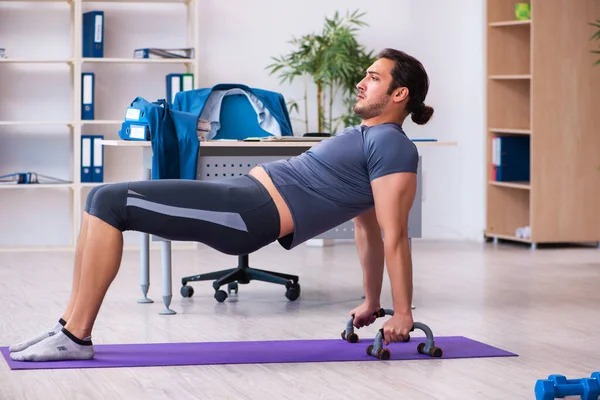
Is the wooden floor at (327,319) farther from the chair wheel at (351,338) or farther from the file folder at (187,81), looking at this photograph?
the file folder at (187,81)

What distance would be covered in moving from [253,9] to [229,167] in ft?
9.65

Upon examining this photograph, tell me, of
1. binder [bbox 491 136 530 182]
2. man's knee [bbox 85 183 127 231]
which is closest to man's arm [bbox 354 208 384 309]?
man's knee [bbox 85 183 127 231]

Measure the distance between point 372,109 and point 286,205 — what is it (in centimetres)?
45

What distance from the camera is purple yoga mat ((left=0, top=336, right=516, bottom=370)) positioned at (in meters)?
3.21

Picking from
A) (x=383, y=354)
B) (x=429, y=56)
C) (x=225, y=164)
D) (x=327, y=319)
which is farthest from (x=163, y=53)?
(x=383, y=354)

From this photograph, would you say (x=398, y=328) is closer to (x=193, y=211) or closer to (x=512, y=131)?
(x=193, y=211)

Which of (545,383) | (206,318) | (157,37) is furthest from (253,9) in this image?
(545,383)

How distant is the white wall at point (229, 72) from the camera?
6887 mm

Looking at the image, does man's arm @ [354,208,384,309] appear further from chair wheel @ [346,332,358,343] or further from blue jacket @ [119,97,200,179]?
blue jacket @ [119,97,200,179]

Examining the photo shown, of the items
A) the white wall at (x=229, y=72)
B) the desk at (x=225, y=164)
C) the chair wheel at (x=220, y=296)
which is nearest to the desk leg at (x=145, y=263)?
the desk at (x=225, y=164)

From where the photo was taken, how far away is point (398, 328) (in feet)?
10.4

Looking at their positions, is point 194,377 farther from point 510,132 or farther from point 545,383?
point 510,132

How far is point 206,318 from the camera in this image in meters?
4.15

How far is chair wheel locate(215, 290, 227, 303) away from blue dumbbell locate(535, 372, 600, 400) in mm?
2030
